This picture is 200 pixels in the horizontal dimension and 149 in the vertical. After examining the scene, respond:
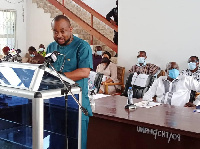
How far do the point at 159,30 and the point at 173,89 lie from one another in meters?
2.25

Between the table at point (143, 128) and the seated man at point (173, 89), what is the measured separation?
2.48 feet

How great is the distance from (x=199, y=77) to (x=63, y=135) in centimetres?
379

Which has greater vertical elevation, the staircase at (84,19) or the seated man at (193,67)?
the staircase at (84,19)

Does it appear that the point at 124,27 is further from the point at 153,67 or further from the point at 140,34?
the point at 153,67

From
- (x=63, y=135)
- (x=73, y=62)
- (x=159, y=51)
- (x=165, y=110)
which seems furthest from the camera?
(x=159, y=51)

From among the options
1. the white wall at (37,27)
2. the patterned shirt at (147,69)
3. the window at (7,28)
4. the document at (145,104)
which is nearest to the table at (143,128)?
the document at (145,104)

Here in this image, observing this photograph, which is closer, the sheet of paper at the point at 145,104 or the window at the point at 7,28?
the sheet of paper at the point at 145,104

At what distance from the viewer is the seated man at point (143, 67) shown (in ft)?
20.0

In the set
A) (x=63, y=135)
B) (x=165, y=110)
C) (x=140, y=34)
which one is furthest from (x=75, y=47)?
(x=140, y=34)

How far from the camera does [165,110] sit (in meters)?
3.31

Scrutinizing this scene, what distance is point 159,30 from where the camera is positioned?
6270 mm

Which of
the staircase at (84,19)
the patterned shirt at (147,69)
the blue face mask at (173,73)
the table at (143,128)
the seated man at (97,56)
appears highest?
the staircase at (84,19)

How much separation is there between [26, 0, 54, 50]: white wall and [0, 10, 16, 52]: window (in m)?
0.47

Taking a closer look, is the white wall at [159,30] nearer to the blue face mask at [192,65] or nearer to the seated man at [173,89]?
the blue face mask at [192,65]
